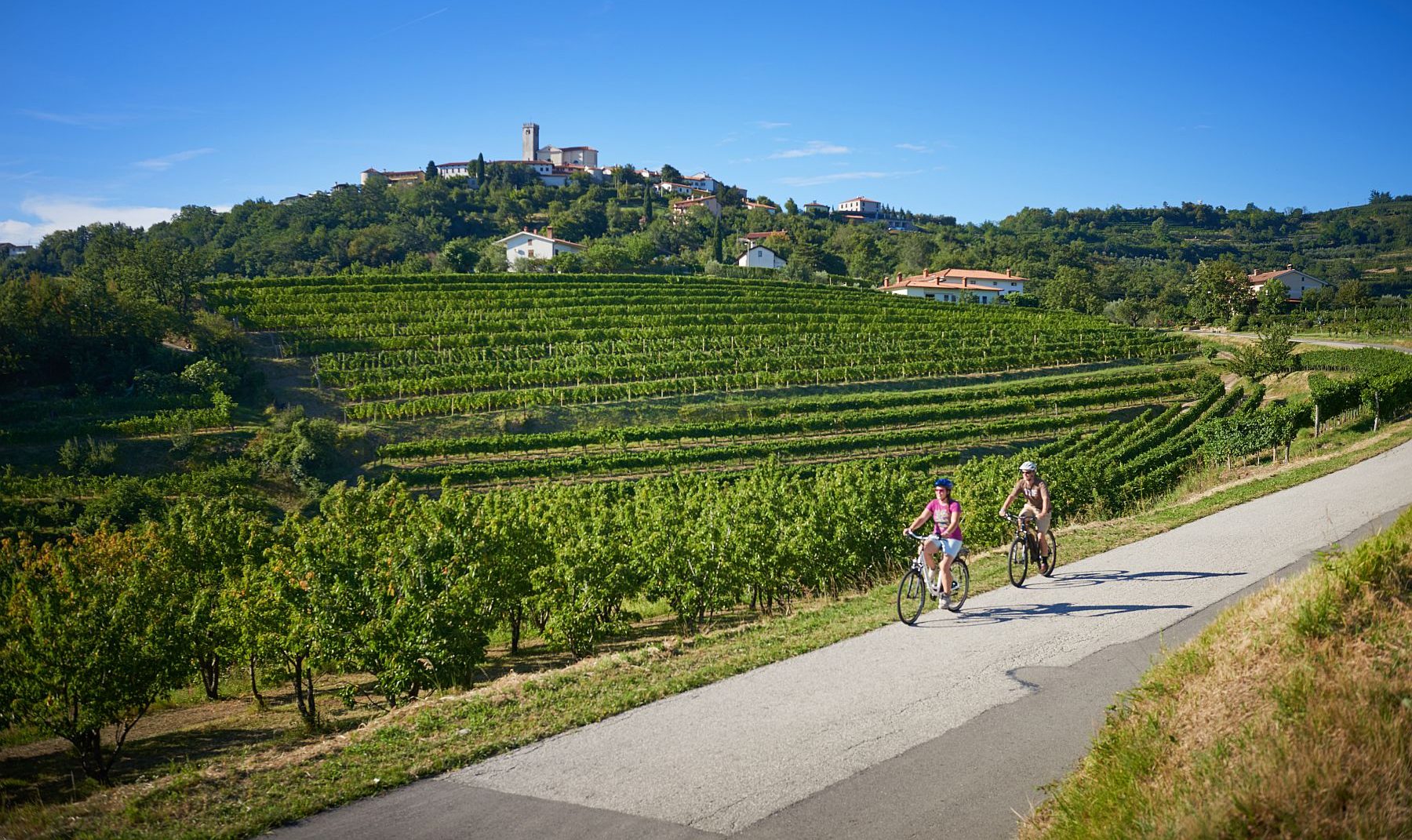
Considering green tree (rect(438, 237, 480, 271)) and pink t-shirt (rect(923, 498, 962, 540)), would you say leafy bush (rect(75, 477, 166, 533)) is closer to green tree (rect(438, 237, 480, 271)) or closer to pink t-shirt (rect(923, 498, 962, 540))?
pink t-shirt (rect(923, 498, 962, 540))

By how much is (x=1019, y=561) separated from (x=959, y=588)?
1.49 metres

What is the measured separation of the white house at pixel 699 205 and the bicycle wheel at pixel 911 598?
132m

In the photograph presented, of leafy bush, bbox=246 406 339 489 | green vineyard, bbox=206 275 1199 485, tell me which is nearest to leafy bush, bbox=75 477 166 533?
leafy bush, bbox=246 406 339 489

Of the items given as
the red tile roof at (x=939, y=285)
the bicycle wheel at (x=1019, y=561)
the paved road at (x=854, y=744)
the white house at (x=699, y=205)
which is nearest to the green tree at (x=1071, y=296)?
the red tile roof at (x=939, y=285)

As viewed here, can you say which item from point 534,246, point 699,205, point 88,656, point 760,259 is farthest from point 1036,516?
point 699,205

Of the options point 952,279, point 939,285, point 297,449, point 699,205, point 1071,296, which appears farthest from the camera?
point 699,205

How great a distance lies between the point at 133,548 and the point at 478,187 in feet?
469

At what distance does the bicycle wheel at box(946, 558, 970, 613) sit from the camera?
11.2 m

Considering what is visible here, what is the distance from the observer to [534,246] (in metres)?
103

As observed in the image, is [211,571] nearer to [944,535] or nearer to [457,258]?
[944,535]

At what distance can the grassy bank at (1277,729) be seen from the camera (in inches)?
181

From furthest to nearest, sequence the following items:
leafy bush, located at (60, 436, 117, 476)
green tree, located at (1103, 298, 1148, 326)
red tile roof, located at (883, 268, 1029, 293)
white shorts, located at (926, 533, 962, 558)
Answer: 1. red tile roof, located at (883, 268, 1029, 293)
2. green tree, located at (1103, 298, 1148, 326)
3. leafy bush, located at (60, 436, 117, 476)
4. white shorts, located at (926, 533, 962, 558)

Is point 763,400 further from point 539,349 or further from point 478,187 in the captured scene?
point 478,187

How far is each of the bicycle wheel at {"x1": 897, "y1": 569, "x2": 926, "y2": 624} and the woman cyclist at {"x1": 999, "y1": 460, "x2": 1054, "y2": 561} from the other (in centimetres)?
229
